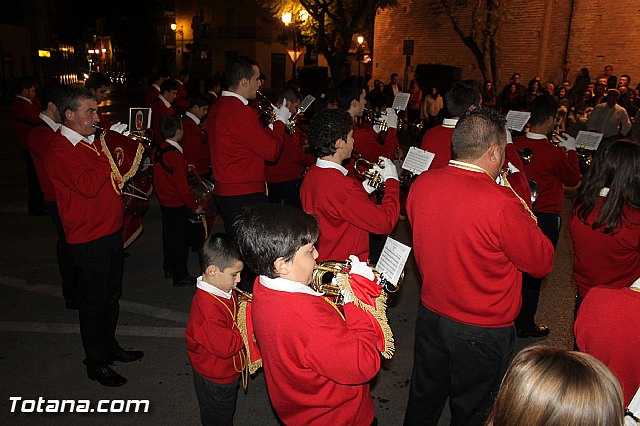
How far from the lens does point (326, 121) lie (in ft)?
10.6

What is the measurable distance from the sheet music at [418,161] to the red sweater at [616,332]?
1757 mm

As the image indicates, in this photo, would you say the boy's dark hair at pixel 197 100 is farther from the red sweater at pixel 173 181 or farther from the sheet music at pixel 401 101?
the sheet music at pixel 401 101

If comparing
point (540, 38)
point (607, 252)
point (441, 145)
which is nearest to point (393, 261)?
point (607, 252)

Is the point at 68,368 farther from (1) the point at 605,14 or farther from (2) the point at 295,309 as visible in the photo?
(1) the point at 605,14

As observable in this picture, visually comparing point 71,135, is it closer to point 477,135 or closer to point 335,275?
point 335,275

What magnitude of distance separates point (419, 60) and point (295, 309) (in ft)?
78.2

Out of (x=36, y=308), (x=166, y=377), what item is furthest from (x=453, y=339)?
(x=36, y=308)

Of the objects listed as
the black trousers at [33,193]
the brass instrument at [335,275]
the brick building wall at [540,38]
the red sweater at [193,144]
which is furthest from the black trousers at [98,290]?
the brick building wall at [540,38]

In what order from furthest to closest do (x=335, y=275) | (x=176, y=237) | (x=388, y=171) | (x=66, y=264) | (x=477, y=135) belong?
(x=176, y=237)
(x=66, y=264)
(x=388, y=171)
(x=477, y=135)
(x=335, y=275)

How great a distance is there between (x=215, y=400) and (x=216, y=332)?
49 cm

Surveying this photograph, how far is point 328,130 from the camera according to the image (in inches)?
125

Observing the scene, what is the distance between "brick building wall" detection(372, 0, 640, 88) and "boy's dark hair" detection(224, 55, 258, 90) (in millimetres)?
15691

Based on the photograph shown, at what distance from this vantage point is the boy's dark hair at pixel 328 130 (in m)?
3.17

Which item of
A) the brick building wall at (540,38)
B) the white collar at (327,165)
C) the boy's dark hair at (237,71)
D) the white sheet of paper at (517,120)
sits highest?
the brick building wall at (540,38)
